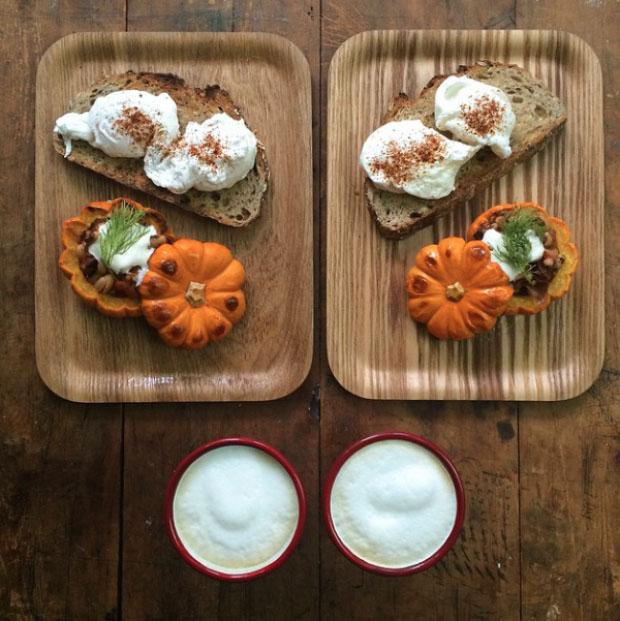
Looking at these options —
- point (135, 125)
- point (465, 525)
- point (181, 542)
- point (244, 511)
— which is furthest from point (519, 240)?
point (181, 542)

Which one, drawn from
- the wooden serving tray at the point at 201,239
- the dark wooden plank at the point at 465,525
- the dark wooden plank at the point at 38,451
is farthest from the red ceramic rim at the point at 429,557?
the dark wooden plank at the point at 38,451

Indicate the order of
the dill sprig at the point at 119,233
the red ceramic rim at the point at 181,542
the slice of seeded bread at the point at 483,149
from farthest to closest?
1. the slice of seeded bread at the point at 483,149
2. the dill sprig at the point at 119,233
3. the red ceramic rim at the point at 181,542

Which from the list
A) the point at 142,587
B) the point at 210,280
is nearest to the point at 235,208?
the point at 210,280

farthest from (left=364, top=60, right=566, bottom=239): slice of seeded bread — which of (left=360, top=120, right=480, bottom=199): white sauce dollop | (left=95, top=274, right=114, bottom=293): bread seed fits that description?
(left=95, top=274, right=114, bottom=293): bread seed

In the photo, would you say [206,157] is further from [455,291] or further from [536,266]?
[536,266]

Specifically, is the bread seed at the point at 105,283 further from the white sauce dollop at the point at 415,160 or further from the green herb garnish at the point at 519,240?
the green herb garnish at the point at 519,240

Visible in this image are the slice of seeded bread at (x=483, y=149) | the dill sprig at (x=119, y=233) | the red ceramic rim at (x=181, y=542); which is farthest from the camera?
the slice of seeded bread at (x=483, y=149)
